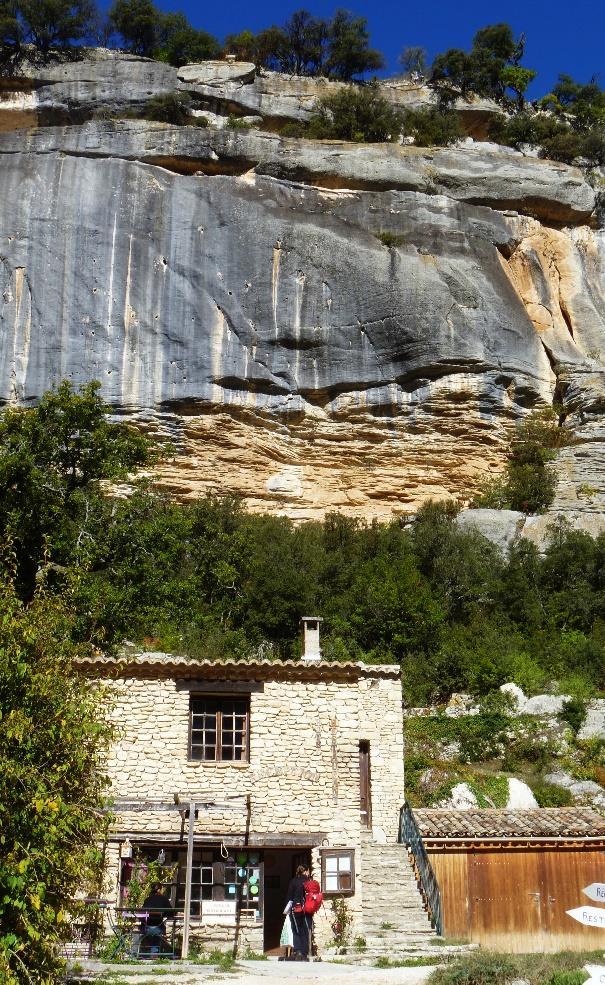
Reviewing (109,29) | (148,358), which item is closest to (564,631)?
(148,358)

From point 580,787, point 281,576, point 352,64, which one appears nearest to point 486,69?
point 352,64

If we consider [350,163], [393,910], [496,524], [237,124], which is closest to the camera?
[393,910]

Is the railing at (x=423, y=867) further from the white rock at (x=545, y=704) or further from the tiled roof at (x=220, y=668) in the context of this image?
the white rock at (x=545, y=704)

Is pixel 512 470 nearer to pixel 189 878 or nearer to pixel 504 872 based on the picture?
pixel 504 872

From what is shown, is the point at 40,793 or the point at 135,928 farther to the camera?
the point at 135,928

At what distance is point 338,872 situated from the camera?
1570 centimetres

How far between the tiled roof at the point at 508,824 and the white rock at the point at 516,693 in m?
6.50

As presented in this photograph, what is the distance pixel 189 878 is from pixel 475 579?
18.0 meters

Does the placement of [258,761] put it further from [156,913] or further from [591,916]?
[591,916]

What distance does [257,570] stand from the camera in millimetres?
29984

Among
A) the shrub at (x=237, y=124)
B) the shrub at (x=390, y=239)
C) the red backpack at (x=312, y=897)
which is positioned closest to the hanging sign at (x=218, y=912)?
the red backpack at (x=312, y=897)

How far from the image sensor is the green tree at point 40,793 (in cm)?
902

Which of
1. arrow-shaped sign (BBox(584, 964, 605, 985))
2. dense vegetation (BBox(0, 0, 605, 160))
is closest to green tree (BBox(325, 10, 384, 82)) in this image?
dense vegetation (BBox(0, 0, 605, 160))

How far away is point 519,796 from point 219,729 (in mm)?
6904
